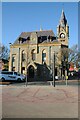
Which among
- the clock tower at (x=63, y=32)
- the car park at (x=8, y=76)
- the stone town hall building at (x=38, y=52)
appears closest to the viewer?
the car park at (x=8, y=76)

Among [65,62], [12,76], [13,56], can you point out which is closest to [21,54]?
[13,56]

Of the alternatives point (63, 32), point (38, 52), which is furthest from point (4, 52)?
point (63, 32)

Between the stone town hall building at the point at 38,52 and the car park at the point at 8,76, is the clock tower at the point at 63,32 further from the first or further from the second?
the car park at the point at 8,76

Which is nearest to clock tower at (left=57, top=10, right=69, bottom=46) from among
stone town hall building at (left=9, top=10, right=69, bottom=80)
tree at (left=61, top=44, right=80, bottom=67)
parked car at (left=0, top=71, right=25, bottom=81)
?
stone town hall building at (left=9, top=10, right=69, bottom=80)

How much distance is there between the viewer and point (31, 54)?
234 feet

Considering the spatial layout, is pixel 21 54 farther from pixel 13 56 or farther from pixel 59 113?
pixel 59 113

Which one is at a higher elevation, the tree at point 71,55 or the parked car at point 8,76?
the tree at point 71,55

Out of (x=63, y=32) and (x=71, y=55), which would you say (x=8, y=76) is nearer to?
(x=71, y=55)

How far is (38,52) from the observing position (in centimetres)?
7106

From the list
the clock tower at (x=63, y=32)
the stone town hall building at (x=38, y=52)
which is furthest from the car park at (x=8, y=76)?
the clock tower at (x=63, y=32)

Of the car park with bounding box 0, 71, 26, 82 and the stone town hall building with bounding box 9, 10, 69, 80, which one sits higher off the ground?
the stone town hall building with bounding box 9, 10, 69, 80

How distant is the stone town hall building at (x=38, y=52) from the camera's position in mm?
66312

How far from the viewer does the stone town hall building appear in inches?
2611

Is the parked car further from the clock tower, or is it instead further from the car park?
the clock tower
